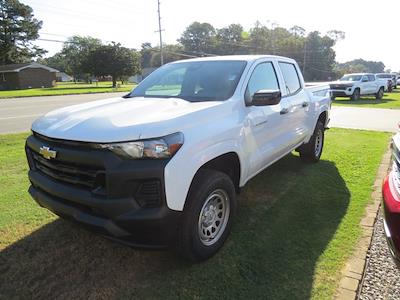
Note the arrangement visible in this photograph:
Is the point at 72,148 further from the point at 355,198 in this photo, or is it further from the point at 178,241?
the point at 355,198

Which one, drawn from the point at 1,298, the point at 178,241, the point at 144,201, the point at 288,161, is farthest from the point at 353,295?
the point at 288,161

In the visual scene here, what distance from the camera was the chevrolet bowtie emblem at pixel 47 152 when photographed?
2.76m

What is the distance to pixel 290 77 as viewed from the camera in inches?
198

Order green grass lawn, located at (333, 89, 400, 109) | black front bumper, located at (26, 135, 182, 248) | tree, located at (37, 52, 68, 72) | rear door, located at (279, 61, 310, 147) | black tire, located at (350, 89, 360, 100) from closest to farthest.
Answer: black front bumper, located at (26, 135, 182, 248)
rear door, located at (279, 61, 310, 147)
green grass lawn, located at (333, 89, 400, 109)
black tire, located at (350, 89, 360, 100)
tree, located at (37, 52, 68, 72)

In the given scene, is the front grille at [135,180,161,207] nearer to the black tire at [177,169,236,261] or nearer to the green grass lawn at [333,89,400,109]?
the black tire at [177,169,236,261]

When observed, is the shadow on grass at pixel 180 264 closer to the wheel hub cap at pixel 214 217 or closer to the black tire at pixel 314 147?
the wheel hub cap at pixel 214 217

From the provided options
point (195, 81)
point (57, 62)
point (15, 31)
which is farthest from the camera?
point (57, 62)

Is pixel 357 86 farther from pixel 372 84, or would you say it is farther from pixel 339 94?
pixel 372 84

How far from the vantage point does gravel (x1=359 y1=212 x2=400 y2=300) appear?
8.98ft

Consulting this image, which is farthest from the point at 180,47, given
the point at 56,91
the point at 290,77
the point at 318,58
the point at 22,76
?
the point at 290,77

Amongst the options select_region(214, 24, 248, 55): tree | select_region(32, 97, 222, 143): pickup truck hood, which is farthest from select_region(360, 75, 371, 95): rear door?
select_region(214, 24, 248, 55): tree

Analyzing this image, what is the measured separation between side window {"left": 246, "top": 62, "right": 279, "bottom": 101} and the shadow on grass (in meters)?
1.50

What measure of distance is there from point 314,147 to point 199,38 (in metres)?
104

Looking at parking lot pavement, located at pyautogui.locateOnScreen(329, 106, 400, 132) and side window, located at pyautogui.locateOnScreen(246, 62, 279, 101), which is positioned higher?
side window, located at pyautogui.locateOnScreen(246, 62, 279, 101)
